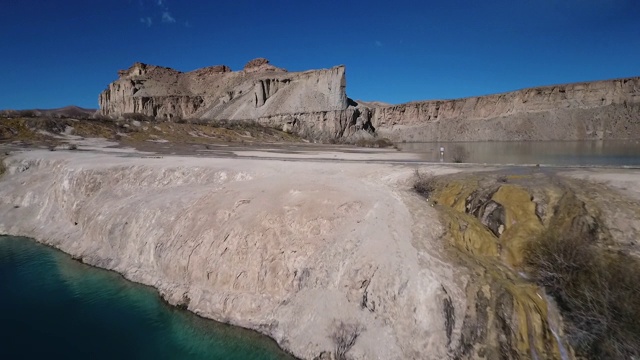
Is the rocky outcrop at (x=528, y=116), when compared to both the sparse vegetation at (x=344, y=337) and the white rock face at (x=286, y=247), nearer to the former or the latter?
the white rock face at (x=286, y=247)

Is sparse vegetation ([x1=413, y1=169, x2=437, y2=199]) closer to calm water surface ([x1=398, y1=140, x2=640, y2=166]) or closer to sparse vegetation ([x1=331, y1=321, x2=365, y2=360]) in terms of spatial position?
sparse vegetation ([x1=331, y1=321, x2=365, y2=360])

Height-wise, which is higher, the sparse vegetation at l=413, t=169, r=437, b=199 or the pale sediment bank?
the sparse vegetation at l=413, t=169, r=437, b=199

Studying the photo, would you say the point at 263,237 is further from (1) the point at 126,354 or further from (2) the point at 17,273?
(2) the point at 17,273

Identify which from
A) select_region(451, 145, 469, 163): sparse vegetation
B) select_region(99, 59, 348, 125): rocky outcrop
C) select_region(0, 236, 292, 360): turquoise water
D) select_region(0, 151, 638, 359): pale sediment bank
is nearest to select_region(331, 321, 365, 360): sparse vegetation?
select_region(0, 151, 638, 359): pale sediment bank

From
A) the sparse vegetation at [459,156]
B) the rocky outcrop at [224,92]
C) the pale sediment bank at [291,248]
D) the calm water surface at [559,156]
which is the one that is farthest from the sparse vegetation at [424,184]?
the rocky outcrop at [224,92]

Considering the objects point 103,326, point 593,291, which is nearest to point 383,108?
point 593,291

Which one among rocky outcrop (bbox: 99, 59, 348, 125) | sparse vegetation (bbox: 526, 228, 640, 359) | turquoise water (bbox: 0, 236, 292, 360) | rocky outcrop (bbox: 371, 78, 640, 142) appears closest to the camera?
→ sparse vegetation (bbox: 526, 228, 640, 359)

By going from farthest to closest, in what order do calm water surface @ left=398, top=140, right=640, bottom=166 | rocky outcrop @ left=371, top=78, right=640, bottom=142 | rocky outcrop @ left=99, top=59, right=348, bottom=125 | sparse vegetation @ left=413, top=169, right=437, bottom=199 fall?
1. rocky outcrop @ left=99, top=59, right=348, bottom=125
2. rocky outcrop @ left=371, top=78, right=640, bottom=142
3. calm water surface @ left=398, top=140, right=640, bottom=166
4. sparse vegetation @ left=413, top=169, right=437, bottom=199
